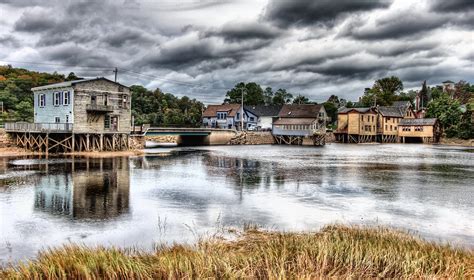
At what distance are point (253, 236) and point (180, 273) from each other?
4.91 meters

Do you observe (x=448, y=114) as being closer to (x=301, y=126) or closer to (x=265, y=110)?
(x=301, y=126)

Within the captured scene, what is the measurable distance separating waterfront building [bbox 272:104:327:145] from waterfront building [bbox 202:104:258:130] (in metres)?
10.3

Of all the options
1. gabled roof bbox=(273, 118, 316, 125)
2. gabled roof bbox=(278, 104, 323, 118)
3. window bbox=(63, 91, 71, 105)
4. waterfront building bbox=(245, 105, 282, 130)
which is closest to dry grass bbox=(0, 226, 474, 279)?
window bbox=(63, 91, 71, 105)

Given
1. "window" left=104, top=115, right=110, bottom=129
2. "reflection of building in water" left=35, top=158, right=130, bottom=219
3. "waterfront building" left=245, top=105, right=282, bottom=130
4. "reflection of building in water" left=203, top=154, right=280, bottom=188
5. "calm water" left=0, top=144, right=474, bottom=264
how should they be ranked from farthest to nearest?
"waterfront building" left=245, top=105, right=282, bottom=130, "window" left=104, top=115, right=110, bottom=129, "reflection of building in water" left=203, top=154, right=280, bottom=188, "reflection of building in water" left=35, top=158, right=130, bottom=219, "calm water" left=0, top=144, right=474, bottom=264

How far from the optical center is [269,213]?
17.3m

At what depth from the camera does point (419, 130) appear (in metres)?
97.2

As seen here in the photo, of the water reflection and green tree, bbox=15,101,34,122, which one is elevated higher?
green tree, bbox=15,101,34,122

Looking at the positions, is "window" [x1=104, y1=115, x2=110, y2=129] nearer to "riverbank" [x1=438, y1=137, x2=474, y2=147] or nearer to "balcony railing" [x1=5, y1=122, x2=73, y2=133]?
"balcony railing" [x1=5, y1=122, x2=73, y2=133]

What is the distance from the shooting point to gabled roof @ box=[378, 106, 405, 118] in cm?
9819

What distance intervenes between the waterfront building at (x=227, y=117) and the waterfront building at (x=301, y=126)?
10252mm

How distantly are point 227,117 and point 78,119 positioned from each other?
54059 mm

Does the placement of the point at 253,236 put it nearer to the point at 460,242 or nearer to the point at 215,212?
the point at 215,212

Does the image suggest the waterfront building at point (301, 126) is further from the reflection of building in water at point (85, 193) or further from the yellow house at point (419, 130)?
the reflection of building in water at point (85, 193)

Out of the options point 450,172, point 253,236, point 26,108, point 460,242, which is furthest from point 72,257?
point 26,108
